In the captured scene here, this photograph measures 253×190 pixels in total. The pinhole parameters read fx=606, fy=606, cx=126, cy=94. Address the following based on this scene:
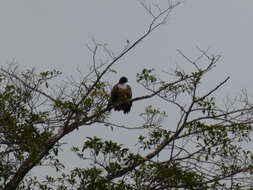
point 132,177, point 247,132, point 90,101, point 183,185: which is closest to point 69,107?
point 90,101

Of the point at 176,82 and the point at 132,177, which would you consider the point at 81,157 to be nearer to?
the point at 132,177

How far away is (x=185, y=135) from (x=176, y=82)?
61 cm

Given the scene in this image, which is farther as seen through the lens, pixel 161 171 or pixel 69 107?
pixel 69 107

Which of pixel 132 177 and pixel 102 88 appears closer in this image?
pixel 132 177

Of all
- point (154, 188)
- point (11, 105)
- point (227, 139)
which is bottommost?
point (154, 188)

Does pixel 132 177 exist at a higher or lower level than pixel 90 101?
lower

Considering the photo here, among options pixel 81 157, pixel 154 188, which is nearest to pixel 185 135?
pixel 154 188

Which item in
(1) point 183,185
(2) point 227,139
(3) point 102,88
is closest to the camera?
(1) point 183,185

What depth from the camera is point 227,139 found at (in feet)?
22.1

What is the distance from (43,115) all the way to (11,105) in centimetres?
38

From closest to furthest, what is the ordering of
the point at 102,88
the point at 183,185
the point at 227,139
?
1. the point at 183,185
2. the point at 227,139
3. the point at 102,88

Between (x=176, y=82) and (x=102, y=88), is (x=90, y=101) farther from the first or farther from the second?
(x=176, y=82)

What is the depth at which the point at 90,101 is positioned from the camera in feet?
23.1

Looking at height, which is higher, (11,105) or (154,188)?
(11,105)
